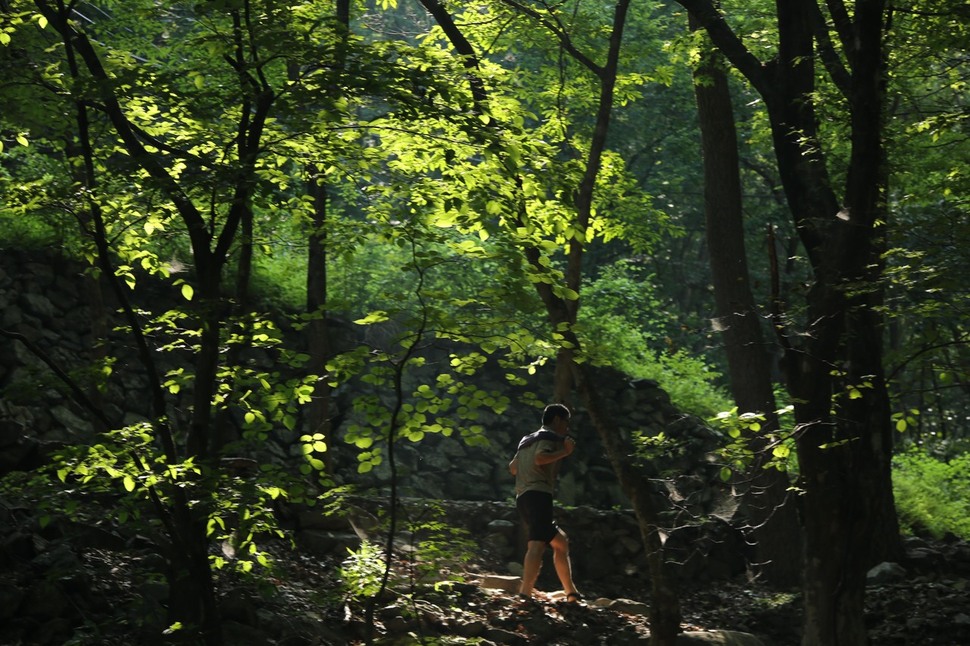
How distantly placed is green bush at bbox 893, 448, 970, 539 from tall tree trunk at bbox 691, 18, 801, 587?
11.7 ft

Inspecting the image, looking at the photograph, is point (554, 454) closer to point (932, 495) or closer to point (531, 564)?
point (531, 564)

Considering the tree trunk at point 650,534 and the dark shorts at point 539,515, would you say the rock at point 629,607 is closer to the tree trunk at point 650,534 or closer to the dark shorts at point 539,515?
the dark shorts at point 539,515

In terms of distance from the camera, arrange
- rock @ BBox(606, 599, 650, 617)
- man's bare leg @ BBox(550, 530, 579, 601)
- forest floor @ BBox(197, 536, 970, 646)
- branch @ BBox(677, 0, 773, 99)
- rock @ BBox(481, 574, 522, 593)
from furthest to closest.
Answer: rock @ BBox(481, 574, 522, 593)
rock @ BBox(606, 599, 650, 617)
man's bare leg @ BBox(550, 530, 579, 601)
forest floor @ BBox(197, 536, 970, 646)
branch @ BBox(677, 0, 773, 99)

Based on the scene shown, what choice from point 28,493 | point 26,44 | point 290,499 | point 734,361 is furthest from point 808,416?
point 26,44

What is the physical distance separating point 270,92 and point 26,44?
12.5 ft

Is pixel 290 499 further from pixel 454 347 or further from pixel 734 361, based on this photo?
pixel 454 347

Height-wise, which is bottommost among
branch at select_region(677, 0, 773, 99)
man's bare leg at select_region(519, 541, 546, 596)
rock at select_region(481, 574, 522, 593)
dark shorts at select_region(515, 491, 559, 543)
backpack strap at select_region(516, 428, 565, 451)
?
rock at select_region(481, 574, 522, 593)

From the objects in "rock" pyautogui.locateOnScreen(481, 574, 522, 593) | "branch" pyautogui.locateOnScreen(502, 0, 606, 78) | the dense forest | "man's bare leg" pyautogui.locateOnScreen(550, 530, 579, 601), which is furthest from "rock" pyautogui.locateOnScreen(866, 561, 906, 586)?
"branch" pyautogui.locateOnScreen(502, 0, 606, 78)

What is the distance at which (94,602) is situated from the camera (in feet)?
21.2

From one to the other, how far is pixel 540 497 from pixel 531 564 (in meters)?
0.60

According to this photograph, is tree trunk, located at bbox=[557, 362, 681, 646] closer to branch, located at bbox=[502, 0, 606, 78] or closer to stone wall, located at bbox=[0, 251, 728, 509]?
stone wall, located at bbox=[0, 251, 728, 509]

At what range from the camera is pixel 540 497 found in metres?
8.95

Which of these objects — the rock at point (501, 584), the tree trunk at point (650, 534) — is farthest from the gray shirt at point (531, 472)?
the rock at point (501, 584)

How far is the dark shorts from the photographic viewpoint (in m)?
8.91
